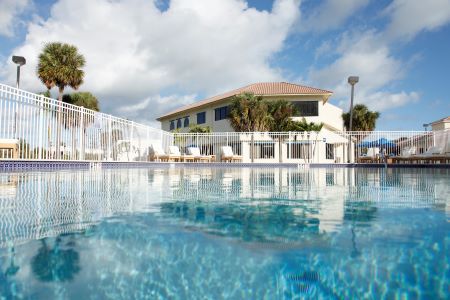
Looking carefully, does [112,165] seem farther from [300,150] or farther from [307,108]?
[307,108]

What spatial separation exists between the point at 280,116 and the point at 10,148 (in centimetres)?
2018

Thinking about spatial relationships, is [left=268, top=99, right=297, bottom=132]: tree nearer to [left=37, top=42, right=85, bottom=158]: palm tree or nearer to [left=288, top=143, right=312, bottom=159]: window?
[left=288, top=143, right=312, bottom=159]: window

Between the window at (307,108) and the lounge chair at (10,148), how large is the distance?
24.1 meters

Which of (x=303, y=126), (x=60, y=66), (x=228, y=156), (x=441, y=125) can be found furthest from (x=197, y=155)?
(x=441, y=125)

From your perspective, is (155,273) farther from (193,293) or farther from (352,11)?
(352,11)

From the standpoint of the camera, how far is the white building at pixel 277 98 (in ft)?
94.8

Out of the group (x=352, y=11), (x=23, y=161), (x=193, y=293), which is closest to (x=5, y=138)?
(x=23, y=161)

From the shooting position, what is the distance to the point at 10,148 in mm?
8352

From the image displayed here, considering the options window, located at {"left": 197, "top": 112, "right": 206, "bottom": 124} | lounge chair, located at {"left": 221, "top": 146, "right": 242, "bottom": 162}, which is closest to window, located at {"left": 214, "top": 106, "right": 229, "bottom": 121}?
window, located at {"left": 197, "top": 112, "right": 206, "bottom": 124}

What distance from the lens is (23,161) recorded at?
8.73 metres

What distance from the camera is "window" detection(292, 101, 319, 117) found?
1141 inches

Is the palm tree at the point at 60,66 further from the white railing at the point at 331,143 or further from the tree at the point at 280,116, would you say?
the tree at the point at 280,116

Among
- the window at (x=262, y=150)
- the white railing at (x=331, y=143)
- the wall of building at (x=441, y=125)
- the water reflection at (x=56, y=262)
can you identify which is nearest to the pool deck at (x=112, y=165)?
the white railing at (x=331, y=143)

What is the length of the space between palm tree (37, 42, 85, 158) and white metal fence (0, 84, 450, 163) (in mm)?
7775
